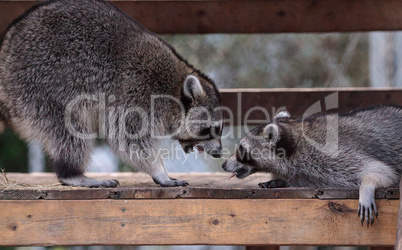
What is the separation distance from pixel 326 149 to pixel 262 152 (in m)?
0.45

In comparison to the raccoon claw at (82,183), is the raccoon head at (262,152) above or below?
above

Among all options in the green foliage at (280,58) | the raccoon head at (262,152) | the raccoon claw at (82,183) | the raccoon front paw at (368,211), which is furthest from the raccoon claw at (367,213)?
the green foliage at (280,58)

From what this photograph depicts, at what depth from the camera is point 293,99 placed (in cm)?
440

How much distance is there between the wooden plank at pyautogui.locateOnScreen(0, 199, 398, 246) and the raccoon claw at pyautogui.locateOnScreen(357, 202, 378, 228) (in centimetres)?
5

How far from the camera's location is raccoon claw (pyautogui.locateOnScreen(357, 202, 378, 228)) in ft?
8.67

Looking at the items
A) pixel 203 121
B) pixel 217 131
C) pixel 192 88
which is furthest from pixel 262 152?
pixel 192 88

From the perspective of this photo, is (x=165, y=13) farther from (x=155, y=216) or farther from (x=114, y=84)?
(x=155, y=216)

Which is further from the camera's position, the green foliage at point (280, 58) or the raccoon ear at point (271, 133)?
the green foliage at point (280, 58)

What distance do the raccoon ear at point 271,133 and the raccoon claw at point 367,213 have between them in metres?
0.94

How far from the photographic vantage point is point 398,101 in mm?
4387

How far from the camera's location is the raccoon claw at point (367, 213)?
2.64m

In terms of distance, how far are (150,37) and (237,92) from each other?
112 centimetres

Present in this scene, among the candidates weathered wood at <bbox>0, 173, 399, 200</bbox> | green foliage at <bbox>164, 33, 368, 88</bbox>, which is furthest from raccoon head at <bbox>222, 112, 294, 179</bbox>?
green foliage at <bbox>164, 33, 368, 88</bbox>

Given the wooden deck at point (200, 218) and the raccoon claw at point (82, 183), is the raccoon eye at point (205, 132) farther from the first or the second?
the wooden deck at point (200, 218)
